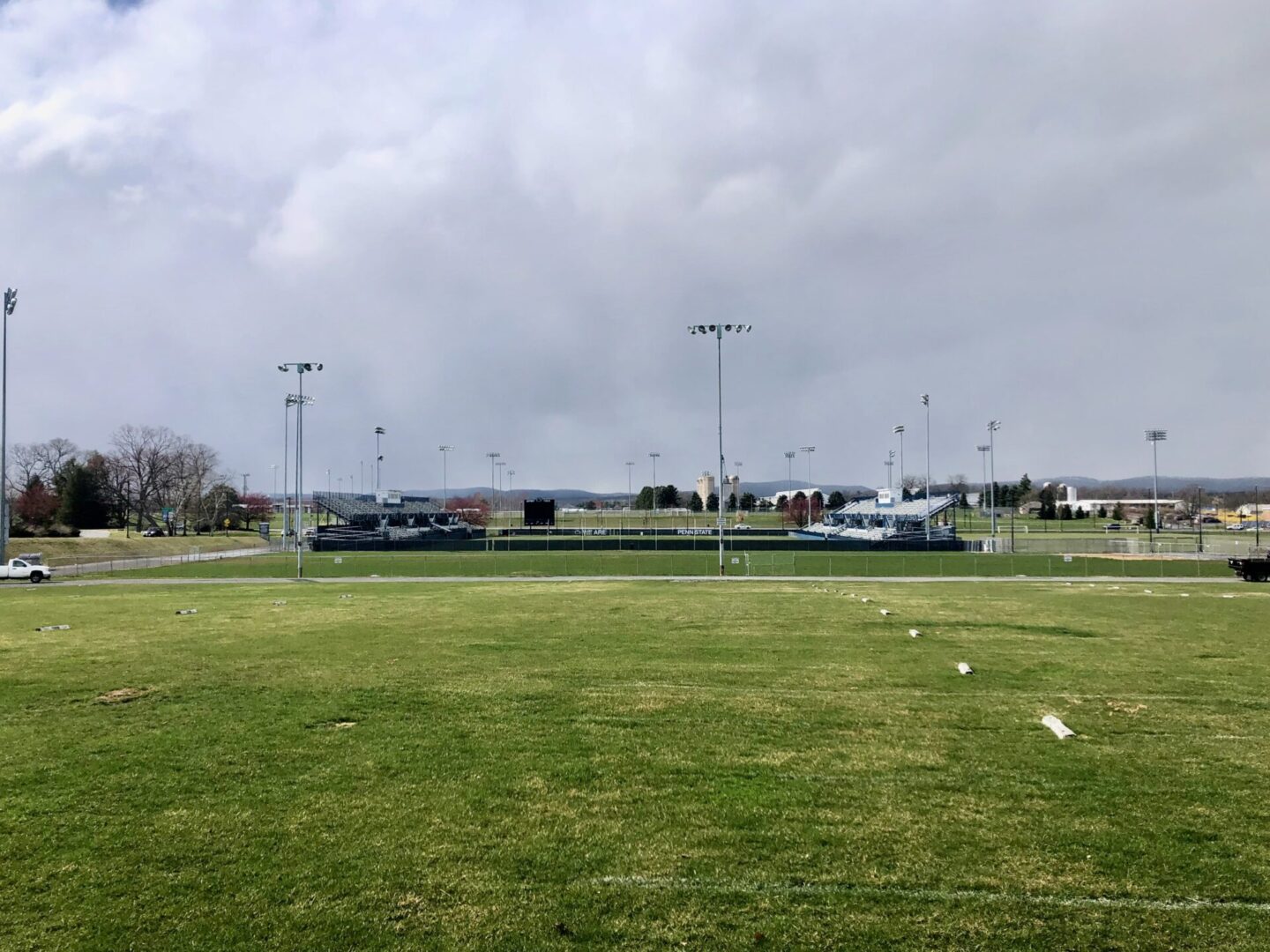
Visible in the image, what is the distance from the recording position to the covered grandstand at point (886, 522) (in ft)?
284

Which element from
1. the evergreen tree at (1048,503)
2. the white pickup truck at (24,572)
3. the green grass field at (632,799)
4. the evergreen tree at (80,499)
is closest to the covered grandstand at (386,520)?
the evergreen tree at (80,499)

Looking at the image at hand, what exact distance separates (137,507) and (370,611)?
10741 centimetres

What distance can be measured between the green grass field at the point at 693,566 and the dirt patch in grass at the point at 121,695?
33403mm

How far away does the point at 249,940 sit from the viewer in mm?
4949

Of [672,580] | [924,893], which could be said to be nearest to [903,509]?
[672,580]

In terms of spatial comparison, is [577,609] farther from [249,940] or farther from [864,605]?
[249,940]

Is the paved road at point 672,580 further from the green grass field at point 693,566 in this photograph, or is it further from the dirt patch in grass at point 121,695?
the dirt patch in grass at point 121,695

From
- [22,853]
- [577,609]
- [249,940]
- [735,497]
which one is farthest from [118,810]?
[735,497]

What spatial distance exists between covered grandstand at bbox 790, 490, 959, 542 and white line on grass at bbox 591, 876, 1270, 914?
229ft

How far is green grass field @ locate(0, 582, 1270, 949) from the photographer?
5.23 metres

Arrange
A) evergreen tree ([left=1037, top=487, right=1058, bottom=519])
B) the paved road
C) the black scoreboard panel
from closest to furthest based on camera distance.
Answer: the paved road, the black scoreboard panel, evergreen tree ([left=1037, top=487, right=1058, bottom=519])

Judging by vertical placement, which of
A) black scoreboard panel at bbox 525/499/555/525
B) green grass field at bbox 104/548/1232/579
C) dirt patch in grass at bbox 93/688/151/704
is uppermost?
black scoreboard panel at bbox 525/499/555/525

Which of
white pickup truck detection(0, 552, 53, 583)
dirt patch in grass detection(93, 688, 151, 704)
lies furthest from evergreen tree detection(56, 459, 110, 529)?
dirt patch in grass detection(93, 688, 151, 704)

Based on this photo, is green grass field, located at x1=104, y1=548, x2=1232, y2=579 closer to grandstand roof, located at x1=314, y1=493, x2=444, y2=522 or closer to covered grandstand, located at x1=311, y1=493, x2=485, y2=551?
covered grandstand, located at x1=311, y1=493, x2=485, y2=551
